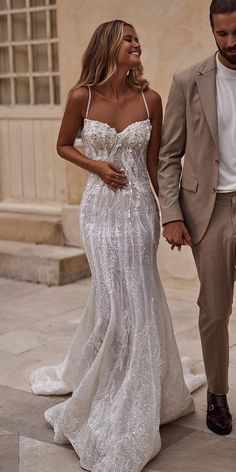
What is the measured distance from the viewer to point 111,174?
4.46 m

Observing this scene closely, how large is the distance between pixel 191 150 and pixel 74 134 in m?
0.64

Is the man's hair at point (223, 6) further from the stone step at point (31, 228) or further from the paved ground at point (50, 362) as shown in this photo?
the stone step at point (31, 228)

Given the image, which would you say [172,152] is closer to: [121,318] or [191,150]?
[191,150]

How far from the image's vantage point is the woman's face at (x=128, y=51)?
4.40 m

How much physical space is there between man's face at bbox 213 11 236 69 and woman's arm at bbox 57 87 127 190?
77 cm

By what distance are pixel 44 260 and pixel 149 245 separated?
12.1ft

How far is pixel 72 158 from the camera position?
15.2 ft

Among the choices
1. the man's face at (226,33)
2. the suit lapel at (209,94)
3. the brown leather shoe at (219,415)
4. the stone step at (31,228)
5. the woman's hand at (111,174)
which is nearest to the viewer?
the man's face at (226,33)

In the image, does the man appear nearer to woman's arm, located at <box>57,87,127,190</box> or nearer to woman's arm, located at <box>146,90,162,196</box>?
woman's arm, located at <box>146,90,162,196</box>

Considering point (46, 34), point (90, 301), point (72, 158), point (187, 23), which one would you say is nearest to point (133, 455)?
point (90, 301)

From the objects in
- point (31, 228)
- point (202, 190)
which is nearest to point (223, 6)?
point (202, 190)

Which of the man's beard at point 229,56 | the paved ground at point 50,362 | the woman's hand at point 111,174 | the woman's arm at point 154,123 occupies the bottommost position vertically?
the paved ground at point 50,362

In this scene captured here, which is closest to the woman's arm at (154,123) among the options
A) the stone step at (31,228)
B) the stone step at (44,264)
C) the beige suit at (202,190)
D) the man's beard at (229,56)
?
the beige suit at (202,190)

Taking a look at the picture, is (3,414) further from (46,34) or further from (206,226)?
(46,34)
